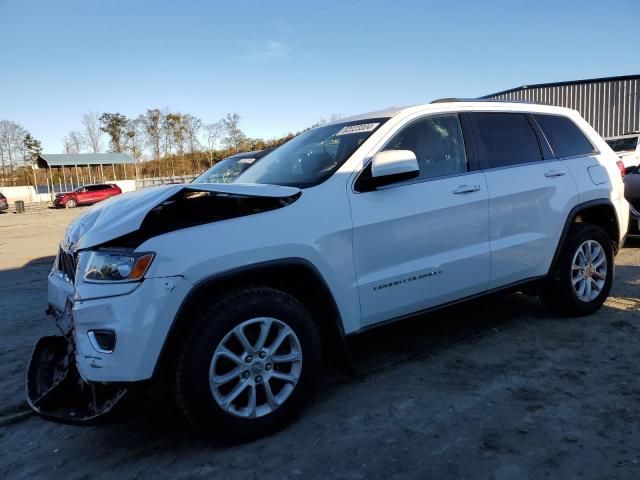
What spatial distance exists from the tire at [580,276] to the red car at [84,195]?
3213cm

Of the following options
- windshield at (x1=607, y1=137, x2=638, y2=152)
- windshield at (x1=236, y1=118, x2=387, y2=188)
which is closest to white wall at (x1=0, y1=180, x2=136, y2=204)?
windshield at (x1=607, y1=137, x2=638, y2=152)

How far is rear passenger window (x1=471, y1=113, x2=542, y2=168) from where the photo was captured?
12.4 feet

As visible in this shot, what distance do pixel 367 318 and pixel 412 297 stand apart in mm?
357

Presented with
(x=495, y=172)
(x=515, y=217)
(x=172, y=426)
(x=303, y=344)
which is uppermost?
(x=495, y=172)

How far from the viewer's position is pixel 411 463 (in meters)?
2.46

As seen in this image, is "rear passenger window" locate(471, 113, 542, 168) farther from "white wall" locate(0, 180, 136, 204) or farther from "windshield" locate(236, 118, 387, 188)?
"white wall" locate(0, 180, 136, 204)

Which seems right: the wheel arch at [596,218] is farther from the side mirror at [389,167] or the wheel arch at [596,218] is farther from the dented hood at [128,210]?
the dented hood at [128,210]

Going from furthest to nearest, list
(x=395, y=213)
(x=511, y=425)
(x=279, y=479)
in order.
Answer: (x=395, y=213), (x=511, y=425), (x=279, y=479)

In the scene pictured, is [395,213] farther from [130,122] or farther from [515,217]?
[130,122]

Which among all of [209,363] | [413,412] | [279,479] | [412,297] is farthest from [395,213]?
[279,479]

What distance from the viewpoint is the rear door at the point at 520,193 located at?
12.1 feet

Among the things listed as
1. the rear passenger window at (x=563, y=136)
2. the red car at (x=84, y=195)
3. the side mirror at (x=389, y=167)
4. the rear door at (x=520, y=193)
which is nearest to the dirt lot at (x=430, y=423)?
the rear door at (x=520, y=193)

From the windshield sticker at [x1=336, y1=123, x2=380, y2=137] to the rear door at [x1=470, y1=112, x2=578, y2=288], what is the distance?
0.86 metres

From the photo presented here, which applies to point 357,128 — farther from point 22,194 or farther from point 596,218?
point 22,194
